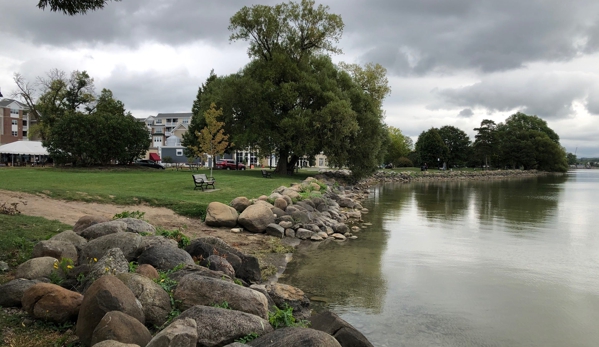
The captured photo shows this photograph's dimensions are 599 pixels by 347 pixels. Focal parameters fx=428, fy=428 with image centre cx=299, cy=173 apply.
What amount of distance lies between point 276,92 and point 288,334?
3314 centimetres

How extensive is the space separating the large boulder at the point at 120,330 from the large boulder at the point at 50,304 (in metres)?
0.93

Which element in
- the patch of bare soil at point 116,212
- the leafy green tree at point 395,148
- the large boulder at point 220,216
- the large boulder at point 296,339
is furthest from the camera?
the leafy green tree at point 395,148

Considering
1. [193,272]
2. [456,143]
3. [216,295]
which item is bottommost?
[216,295]

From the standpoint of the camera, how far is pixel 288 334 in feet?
17.0

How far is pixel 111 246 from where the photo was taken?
A: 25.6 ft

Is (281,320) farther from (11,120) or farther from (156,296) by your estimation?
(11,120)

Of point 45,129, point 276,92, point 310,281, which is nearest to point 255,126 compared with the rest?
point 276,92

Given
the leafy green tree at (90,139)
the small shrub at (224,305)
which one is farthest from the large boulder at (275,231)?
the leafy green tree at (90,139)

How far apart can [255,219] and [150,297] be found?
8.80 metres

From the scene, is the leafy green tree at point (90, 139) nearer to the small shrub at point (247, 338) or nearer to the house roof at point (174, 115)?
the small shrub at point (247, 338)

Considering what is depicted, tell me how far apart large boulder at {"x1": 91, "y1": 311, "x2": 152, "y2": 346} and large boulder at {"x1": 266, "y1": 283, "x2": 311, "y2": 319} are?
290 centimetres

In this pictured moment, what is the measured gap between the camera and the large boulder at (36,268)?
6.49 metres

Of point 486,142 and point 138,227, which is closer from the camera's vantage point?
point 138,227

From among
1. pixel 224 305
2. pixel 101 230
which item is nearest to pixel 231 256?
pixel 101 230
